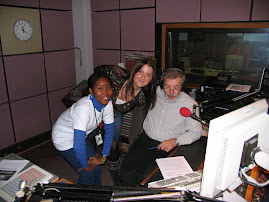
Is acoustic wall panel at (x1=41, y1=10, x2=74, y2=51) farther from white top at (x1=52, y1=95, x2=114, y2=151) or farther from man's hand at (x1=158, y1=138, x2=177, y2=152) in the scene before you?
man's hand at (x1=158, y1=138, x2=177, y2=152)

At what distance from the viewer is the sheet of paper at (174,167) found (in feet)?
4.63

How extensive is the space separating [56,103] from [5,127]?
2.88 feet

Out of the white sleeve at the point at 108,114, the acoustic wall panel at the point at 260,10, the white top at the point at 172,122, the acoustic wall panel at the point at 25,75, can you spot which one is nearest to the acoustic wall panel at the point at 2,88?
the acoustic wall panel at the point at 25,75

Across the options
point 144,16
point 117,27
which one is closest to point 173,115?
point 144,16

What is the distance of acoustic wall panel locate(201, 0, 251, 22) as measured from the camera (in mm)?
2521

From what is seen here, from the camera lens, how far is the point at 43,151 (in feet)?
10.8

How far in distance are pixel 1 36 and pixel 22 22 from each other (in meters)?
0.35

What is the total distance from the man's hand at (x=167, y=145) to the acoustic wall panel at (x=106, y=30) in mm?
2210

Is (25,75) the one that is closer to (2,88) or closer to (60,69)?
(2,88)

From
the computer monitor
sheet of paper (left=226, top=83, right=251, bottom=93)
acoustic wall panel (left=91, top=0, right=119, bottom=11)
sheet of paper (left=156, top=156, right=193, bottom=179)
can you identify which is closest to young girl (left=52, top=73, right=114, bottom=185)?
sheet of paper (left=156, top=156, right=193, bottom=179)

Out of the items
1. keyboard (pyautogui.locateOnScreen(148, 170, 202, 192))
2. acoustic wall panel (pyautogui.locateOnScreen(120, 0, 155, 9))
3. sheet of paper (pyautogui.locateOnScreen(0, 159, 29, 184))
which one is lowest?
sheet of paper (pyautogui.locateOnScreen(0, 159, 29, 184))

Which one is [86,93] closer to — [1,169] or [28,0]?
[1,169]

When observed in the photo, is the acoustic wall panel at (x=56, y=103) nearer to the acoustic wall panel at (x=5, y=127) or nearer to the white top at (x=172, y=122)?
the acoustic wall panel at (x=5, y=127)

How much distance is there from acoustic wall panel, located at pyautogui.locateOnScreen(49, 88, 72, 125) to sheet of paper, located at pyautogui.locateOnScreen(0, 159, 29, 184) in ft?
6.80
